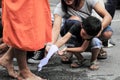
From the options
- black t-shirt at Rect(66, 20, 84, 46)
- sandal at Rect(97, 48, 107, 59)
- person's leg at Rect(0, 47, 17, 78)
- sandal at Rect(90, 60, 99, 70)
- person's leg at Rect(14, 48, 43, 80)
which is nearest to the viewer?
person's leg at Rect(14, 48, 43, 80)

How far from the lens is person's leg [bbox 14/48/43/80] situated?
3.85 metres

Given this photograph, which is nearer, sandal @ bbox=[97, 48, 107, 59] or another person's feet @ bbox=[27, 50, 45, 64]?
another person's feet @ bbox=[27, 50, 45, 64]

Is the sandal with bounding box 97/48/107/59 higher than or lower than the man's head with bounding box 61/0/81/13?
lower

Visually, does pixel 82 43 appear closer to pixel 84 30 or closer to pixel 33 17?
pixel 84 30

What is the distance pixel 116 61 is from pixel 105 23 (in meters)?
0.58

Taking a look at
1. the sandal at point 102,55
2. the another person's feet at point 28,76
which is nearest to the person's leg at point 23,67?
the another person's feet at point 28,76

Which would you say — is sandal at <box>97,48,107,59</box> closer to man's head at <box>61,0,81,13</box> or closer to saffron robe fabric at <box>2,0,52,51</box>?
man's head at <box>61,0,81,13</box>

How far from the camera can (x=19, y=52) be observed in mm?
3838

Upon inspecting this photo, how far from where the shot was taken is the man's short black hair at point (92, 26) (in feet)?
13.2

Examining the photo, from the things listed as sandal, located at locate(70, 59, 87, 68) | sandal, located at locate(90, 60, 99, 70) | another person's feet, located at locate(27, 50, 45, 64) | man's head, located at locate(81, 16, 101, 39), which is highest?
man's head, located at locate(81, 16, 101, 39)

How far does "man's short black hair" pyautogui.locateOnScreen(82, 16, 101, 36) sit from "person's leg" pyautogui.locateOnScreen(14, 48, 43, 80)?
674 mm

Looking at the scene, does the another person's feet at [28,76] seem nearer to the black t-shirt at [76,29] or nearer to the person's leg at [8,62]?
the person's leg at [8,62]

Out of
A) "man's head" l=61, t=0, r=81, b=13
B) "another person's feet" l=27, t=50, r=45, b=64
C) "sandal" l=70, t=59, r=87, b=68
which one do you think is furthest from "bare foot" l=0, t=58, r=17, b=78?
"man's head" l=61, t=0, r=81, b=13

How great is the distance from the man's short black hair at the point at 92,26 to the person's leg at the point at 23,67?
0.67m
